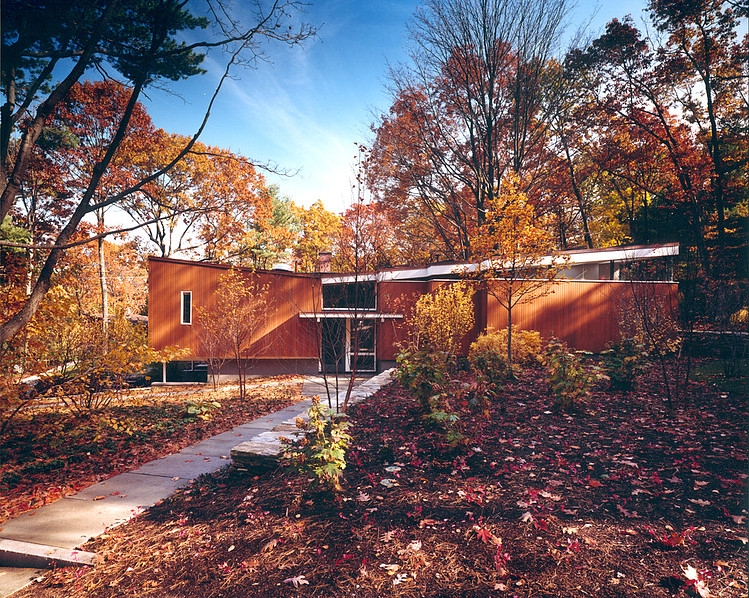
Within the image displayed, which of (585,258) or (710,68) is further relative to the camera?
(585,258)

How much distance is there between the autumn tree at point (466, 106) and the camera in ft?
42.3

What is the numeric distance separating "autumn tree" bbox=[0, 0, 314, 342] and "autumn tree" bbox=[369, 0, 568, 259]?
24.3ft

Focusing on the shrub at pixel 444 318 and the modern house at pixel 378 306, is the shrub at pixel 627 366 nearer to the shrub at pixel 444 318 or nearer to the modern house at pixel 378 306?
the shrub at pixel 444 318

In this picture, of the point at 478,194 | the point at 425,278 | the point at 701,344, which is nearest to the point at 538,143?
the point at 478,194

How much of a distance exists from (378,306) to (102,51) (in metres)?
8.48

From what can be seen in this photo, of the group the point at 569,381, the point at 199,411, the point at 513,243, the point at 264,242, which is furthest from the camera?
the point at 264,242

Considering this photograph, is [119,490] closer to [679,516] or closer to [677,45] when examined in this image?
[679,516]

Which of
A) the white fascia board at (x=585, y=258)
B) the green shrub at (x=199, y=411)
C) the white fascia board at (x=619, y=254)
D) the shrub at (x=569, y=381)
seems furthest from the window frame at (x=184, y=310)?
the white fascia board at (x=619, y=254)

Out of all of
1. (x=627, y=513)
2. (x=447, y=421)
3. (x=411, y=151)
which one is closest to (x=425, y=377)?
(x=447, y=421)

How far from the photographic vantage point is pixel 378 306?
39.3ft

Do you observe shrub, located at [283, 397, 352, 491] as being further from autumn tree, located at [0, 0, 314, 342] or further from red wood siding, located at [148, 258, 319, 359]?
red wood siding, located at [148, 258, 319, 359]

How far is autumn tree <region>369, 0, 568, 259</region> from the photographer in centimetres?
1291

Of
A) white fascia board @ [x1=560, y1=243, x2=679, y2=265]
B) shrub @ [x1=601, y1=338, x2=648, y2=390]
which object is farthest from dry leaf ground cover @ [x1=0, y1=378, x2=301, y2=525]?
white fascia board @ [x1=560, y1=243, x2=679, y2=265]

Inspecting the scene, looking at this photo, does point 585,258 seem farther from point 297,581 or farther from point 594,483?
point 297,581
